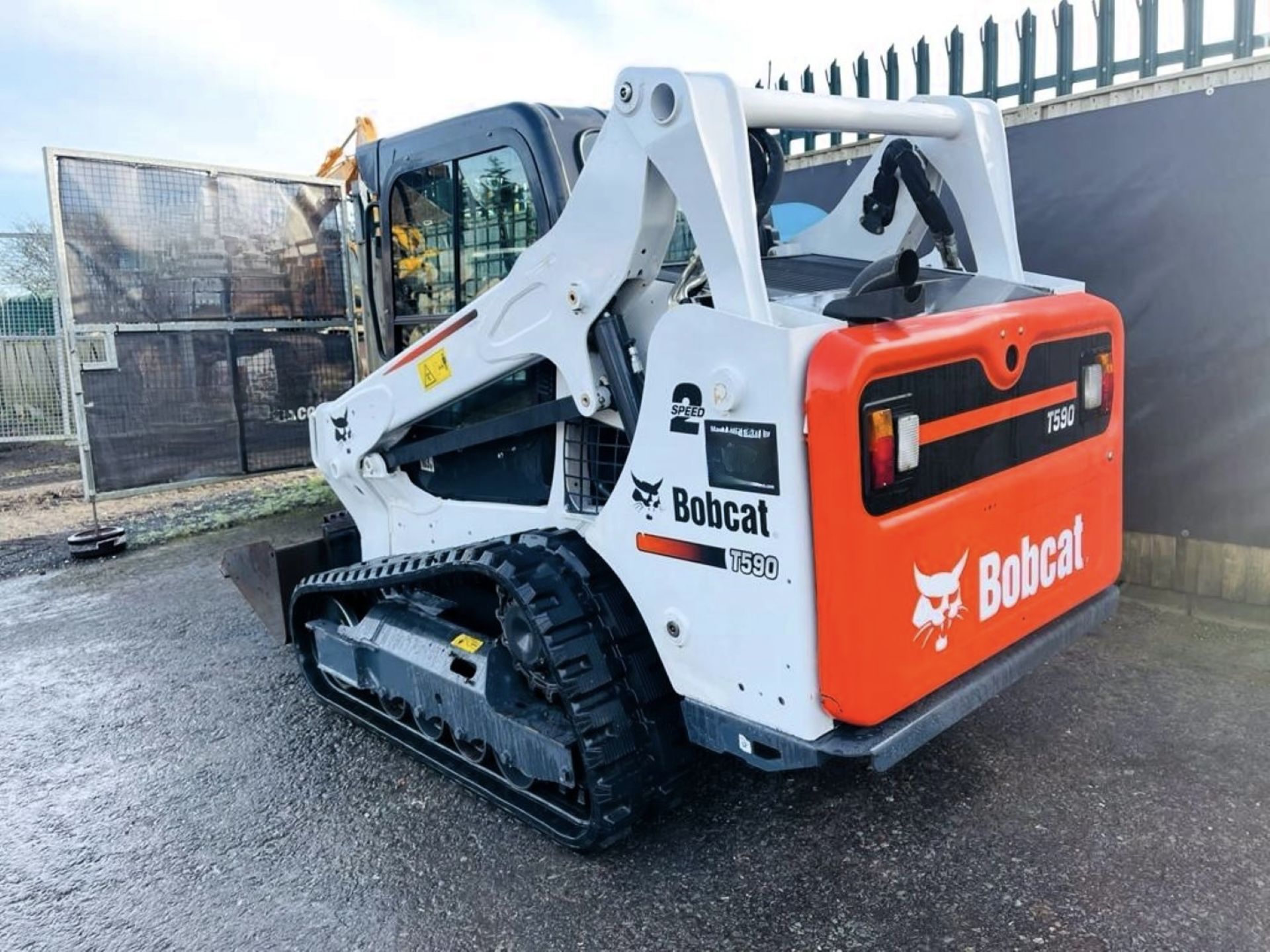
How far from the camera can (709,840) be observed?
2.99 metres

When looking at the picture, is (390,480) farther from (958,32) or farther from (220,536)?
(220,536)

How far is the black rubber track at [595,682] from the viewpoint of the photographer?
8.82ft

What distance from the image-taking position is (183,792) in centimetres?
352

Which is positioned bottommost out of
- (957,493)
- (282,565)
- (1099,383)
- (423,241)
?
(282,565)

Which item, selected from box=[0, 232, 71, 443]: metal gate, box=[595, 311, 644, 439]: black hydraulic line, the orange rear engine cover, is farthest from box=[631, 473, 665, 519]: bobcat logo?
box=[0, 232, 71, 443]: metal gate

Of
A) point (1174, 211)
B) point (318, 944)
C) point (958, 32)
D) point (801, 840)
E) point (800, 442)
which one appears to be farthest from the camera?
point (958, 32)

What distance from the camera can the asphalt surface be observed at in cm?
258

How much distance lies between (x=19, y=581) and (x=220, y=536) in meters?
1.38

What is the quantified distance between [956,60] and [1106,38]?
0.76 metres

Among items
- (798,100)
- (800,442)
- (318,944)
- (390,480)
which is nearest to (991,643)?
(800,442)

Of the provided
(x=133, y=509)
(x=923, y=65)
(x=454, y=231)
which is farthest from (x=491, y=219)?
(x=133, y=509)

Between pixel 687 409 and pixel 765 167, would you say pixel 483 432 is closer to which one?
pixel 687 409

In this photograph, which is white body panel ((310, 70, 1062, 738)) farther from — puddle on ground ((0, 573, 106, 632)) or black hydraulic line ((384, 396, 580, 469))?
puddle on ground ((0, 573, 106, 632))

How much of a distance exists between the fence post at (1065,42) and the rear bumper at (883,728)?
11.0ft
